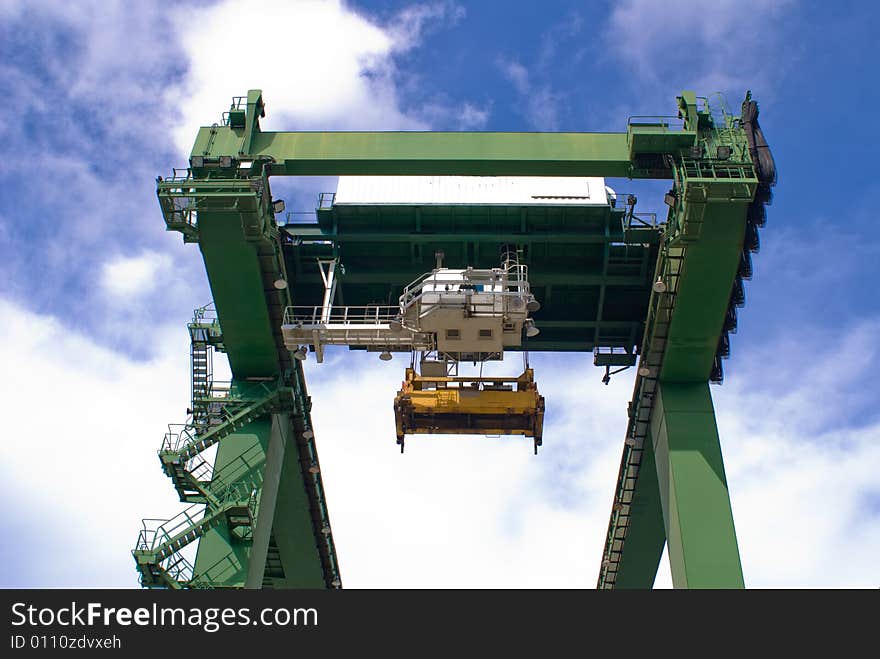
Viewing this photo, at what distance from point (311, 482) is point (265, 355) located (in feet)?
20.0

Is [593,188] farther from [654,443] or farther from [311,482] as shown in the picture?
[311,482]

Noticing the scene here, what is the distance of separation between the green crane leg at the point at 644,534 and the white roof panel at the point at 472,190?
283 inches

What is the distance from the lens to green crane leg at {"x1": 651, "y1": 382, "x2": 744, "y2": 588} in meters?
22.8

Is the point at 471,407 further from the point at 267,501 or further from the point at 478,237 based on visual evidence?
the point at 267,501

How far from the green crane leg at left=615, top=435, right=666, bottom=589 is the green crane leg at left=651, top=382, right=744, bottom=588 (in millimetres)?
2427

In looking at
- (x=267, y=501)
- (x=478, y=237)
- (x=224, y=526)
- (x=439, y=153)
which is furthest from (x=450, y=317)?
(x=224, y=526)

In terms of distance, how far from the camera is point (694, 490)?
23.8 meters

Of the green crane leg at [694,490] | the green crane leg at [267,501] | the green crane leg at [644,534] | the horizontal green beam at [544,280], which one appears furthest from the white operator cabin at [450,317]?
the green crane leg at [644,534]

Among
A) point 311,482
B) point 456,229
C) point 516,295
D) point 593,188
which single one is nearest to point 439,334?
point 516,295

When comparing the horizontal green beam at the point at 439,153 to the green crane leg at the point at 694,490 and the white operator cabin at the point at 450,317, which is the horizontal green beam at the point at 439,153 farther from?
the green crane leg at the point at 694,490

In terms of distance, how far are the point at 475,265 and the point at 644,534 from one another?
11.0 metres

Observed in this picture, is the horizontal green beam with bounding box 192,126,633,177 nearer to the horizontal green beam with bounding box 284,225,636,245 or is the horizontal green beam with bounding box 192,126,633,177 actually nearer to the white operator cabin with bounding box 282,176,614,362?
the white operator cabin with bounding box 282,176,614,362

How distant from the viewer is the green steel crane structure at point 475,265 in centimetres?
2259

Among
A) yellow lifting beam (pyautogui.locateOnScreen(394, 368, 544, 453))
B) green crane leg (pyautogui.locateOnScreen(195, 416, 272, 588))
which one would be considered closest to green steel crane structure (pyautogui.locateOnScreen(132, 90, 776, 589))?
green crane leg (pyautogui.locateOnScreen(195, 416, 272, 588))
